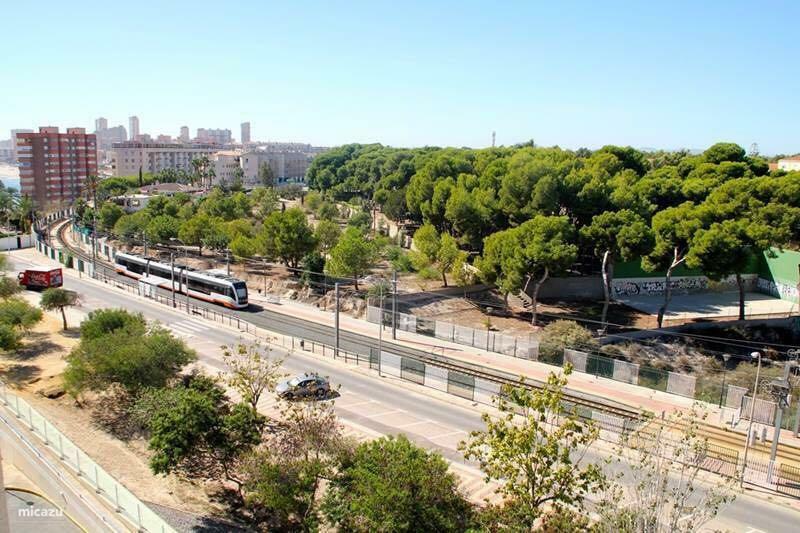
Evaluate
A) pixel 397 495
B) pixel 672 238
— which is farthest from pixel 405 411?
pixel 672 238

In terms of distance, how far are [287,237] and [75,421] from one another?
2856 centimetres

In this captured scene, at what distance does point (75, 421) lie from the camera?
86.6ft

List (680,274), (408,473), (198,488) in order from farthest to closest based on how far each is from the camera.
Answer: (680,274) < (198,488) < (408,473)

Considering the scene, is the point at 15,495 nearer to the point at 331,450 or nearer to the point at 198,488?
the point at 198,488

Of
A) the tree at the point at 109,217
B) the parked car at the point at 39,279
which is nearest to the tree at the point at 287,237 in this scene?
the parked car at the point at 39,279

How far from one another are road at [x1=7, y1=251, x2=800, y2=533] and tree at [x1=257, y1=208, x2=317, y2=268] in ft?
42.6

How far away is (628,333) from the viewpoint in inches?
1684

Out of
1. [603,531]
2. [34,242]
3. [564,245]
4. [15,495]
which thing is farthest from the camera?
[34,242]

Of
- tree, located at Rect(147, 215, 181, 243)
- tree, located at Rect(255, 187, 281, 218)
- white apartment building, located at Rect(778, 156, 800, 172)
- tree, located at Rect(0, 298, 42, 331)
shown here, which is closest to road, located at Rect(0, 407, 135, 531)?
tree, located at Rect(0, 298, 42, 331)

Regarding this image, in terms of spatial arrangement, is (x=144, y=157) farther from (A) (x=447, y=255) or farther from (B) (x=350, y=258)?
(A) (x=447, y=255)

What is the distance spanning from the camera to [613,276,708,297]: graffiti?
55062 millimetres

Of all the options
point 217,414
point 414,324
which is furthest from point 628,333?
point 217,414

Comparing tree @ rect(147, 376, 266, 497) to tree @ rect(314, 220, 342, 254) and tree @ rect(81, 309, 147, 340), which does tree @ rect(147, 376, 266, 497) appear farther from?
tree @ rect(314, 220, 342, 254)

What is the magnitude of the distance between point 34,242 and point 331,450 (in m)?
Result: 74.5
